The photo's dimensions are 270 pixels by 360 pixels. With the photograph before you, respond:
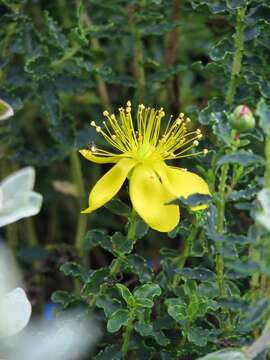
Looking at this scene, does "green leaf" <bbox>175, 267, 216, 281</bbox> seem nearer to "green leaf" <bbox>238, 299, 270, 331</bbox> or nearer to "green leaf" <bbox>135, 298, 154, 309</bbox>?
"green leaf" <bbox>135, 298, 154, 309</bbox>

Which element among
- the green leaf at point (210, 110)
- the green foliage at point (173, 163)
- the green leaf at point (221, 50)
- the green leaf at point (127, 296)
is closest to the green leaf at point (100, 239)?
the green foliage at point (173, 163)

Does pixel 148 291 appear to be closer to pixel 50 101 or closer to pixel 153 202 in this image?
pixel 153 202

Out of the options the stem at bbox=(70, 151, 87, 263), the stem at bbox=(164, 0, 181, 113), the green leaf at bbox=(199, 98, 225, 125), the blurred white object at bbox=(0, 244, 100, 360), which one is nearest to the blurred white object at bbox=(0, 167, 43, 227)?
the blurred white object at bbox=(0, 244, 100, 360)

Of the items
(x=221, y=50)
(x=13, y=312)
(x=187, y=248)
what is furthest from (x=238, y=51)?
(x=13, y=312)

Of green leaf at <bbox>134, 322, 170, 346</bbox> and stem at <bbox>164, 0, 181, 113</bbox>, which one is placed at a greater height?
stem at <bbox>164, 0, 181, 113</bbox>

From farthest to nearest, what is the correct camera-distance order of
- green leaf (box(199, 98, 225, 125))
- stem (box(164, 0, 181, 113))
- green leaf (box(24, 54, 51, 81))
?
stem (box(164, 0, 181, 113))
green leaf (box(24, 54, 51, 81))
green leaf (box(199, 98, 225, 125))

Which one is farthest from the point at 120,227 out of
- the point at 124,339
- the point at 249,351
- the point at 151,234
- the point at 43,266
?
the point at 249,351
